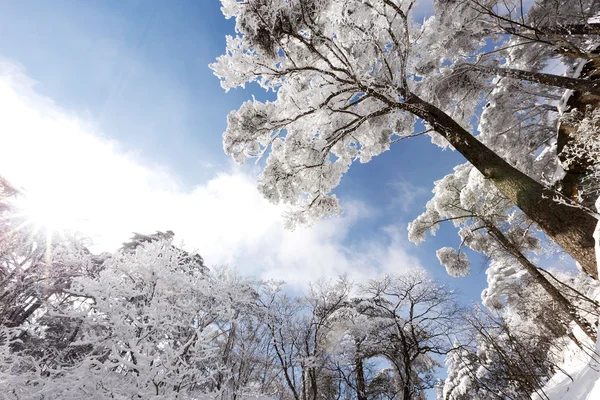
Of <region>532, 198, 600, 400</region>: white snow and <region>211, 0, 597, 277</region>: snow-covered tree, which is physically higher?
<region>211, 0, 597, 277</region>: snow-covered tree

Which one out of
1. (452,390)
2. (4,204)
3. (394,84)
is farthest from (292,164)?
(452,390)

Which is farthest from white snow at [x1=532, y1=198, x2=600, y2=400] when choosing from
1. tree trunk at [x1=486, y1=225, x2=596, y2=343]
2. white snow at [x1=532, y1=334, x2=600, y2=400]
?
tree trunk at [x1=486, y1=225, x2=596, y2=343]

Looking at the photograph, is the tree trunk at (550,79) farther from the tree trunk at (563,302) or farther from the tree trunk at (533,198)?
the tree trunk at (563,302)

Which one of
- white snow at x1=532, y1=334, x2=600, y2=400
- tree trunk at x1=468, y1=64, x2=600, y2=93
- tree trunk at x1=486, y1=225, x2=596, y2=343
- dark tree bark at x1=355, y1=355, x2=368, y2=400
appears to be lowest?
white snow at x1=532, y1=334, x2=600, y2=400

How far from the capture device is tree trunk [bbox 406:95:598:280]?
3.78 meters

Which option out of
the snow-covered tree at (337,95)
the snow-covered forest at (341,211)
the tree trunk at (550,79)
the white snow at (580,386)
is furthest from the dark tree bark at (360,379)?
the tree trunk at (550,79)

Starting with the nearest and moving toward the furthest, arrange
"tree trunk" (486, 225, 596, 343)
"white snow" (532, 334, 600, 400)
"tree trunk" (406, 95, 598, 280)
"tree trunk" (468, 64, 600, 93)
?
"white snow" (532, 334, 600, 400) → "tree trunk" (486, 225, 596, 343) → "tree trunk" (406, 95, 598, 280) → "tree trunk" (468, 64, 600, 93)

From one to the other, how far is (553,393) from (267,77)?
6.88m

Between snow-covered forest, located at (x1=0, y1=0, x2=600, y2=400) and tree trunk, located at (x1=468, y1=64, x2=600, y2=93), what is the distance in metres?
0.04

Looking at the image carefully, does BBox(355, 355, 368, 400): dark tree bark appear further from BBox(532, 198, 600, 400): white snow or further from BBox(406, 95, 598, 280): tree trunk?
BBox(406, 95, 598, 280): tree trunk

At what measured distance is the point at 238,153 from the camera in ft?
20.8

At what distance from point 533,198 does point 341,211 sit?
4298mm

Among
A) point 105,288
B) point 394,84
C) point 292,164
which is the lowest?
point 105,288

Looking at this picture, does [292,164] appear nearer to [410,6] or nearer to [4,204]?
[410,6]
